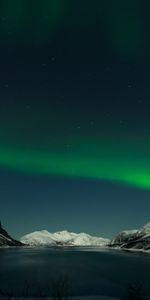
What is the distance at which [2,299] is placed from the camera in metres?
39.5

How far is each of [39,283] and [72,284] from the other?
20.1ft

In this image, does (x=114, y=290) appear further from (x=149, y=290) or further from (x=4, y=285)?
(x=4, y=285)

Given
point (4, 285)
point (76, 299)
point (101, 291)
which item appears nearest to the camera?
point (76, 299)

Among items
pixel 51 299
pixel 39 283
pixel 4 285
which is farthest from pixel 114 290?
pixel 51 299

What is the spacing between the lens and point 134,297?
4381cm

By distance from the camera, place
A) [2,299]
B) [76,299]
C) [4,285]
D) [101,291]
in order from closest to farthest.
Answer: [2,299]
[76,299]
[101,291]
[4,285]

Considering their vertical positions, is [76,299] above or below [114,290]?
above

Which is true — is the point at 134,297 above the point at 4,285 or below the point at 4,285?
above

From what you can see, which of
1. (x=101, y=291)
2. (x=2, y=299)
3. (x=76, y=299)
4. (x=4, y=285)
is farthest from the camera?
(x=4, y=285)

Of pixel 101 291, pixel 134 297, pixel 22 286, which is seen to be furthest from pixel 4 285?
pixel 134 297

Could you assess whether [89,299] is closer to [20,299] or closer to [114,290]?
[20,299]

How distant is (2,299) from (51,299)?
5.32 m

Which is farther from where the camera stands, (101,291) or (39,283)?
(39,283)

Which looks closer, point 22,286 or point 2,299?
point 2,299
